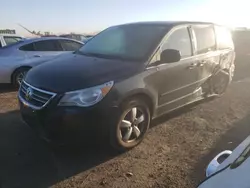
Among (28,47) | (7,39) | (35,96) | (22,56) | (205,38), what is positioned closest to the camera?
(35,96)

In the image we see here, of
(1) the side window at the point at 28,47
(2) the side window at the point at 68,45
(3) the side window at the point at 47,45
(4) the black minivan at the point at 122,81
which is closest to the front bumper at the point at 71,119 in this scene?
(4) the black minivan at the point at 122,81

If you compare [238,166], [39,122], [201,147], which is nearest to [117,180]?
[39,122]

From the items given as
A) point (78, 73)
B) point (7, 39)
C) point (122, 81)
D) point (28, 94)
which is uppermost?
point (78, 73)

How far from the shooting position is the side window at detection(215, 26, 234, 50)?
6.38m

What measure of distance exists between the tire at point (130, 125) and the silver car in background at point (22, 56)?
13.6 feet

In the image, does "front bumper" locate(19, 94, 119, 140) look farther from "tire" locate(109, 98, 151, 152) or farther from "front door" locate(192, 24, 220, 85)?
"front door" locate(192, 24, 220, 85)

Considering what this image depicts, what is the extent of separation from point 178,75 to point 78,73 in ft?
5.62

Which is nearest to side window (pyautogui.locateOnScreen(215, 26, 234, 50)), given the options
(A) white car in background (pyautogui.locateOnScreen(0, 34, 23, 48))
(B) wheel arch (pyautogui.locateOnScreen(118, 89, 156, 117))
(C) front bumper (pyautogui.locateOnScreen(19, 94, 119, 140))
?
(B) wheel arch (pyautogui.locateOnScreen(118, 89, 156, 117))

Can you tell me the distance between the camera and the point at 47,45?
28.5 feet

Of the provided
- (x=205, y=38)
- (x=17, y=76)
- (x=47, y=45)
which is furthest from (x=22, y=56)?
(x=205, y=38)

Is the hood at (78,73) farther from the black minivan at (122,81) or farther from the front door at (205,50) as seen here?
the front door at (205,50)

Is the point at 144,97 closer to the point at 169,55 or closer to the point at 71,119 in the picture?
the point at 169,55

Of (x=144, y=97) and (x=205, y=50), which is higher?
(x=205, y=50)

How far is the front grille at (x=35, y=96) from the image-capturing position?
3762 millimetres
